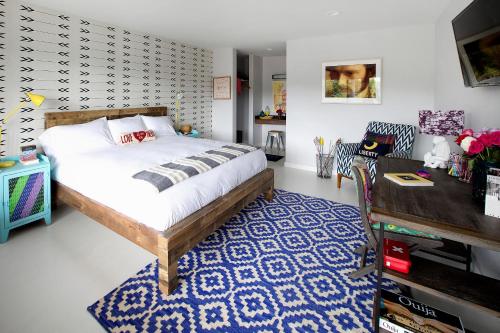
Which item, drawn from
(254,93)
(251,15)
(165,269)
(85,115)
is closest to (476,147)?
(165,269)

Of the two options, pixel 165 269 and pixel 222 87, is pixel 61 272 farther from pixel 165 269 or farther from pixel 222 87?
pixel 222 87

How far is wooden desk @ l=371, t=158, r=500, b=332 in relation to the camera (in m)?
1.19

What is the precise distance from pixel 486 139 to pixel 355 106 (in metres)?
3.26

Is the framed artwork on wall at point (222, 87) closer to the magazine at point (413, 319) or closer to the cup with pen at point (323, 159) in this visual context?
the cup with pen at point (323, 159)

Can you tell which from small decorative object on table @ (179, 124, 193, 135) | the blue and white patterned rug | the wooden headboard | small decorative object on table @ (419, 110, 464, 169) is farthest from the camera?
small decorative object on table @ (179, 124, 193, 135)

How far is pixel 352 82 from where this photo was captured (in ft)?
14.6

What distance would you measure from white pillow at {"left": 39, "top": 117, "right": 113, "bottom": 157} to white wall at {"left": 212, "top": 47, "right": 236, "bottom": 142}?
3.00m

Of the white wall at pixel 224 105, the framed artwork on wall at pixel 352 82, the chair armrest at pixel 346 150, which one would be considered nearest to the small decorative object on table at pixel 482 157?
the chair armrest at pixel 346 150

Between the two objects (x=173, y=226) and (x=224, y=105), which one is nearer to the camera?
(x=173, y=226)

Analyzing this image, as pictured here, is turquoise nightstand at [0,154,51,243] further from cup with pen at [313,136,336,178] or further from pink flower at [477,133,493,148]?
cup with pen at [313,136,336,178]

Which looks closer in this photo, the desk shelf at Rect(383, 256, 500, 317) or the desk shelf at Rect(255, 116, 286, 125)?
the desk shelf at Rect(383, 256, 500, 317)

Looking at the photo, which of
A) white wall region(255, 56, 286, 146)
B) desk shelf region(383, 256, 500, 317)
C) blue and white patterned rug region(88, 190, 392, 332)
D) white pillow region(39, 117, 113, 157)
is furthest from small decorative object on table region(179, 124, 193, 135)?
desk shelf region(383, 256, 500, 317)

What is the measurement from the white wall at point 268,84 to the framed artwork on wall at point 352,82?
2.51m

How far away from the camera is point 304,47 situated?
4801 mm
